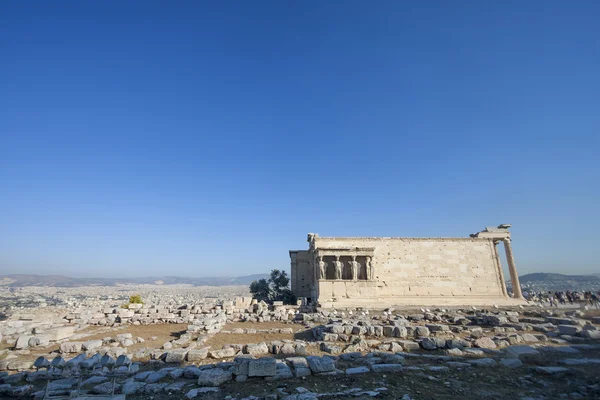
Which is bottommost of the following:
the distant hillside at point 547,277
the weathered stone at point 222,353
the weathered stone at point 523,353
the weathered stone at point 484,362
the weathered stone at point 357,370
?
the weathered stone at point 222,353

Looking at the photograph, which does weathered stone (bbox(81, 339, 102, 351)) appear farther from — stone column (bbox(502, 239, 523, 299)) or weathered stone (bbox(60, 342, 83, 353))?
stone column (bbox(502, 239, 523, 299))

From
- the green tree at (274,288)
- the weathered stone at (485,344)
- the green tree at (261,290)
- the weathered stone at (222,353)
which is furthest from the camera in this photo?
the green tree at (261,290)

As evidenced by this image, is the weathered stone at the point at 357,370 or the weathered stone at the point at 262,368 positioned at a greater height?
the weathered stone at the point at 262,368

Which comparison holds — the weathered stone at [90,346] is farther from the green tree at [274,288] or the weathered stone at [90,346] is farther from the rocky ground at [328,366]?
the green tree at [274,288]

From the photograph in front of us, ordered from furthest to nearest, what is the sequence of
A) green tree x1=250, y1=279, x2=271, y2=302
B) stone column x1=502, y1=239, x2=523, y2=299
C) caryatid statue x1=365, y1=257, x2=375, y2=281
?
green tree x1=250, y1=279, x2=271, y2=302 < stone column x1=502, y1=239, x2=523, y2=299 < caryatid statue x1=365, y1=257, x2=375, y2=281

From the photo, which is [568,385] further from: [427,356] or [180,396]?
[180,396]

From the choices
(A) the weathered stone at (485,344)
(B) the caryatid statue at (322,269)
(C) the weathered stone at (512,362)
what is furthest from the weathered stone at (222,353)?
(B) the caryatid statue at (322,269)

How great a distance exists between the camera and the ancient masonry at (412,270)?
26.4 m

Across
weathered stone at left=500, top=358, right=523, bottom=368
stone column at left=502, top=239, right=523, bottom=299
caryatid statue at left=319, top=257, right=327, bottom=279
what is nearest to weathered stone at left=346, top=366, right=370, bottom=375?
weathered stone at left=500, top=358, right=523, bottom=368

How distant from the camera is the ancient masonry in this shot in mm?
26391

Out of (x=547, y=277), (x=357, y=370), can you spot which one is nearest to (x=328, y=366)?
(x=357, y=370)

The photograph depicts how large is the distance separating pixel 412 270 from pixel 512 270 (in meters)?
10.3

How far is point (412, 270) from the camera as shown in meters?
28.6

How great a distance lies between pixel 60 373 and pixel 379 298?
22673mm
